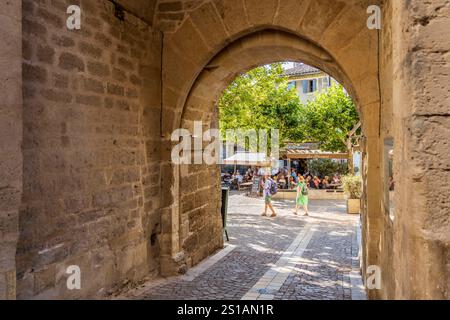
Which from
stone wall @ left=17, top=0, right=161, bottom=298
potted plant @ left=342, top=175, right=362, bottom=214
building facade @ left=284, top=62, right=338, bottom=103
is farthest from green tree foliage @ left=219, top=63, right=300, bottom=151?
building facade @ left=284, top=62, right=338, bottom=103

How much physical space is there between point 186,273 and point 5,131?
3614mm

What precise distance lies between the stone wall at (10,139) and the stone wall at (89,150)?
34 cm

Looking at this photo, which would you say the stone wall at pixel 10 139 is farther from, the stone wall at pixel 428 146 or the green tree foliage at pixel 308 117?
the green tree foliage at pixel 308 117

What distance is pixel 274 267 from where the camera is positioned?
657 centimetres

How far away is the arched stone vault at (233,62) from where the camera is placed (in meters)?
4.84

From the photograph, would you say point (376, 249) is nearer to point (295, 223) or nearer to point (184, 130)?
point (184, 130)

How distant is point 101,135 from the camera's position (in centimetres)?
462

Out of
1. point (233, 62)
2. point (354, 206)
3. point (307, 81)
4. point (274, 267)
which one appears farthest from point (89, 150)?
point (307, 81)

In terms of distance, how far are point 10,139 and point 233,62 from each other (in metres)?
3.72

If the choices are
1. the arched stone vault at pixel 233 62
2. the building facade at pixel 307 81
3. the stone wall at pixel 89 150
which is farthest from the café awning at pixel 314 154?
the stone wall at pixel 89 150

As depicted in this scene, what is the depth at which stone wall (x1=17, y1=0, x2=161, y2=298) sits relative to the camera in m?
3.70

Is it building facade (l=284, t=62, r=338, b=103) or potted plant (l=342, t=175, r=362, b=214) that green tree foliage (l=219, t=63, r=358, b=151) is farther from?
building facade (l=284, t=62, r=338, b=103)

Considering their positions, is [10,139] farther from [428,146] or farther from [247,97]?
[247,97]
